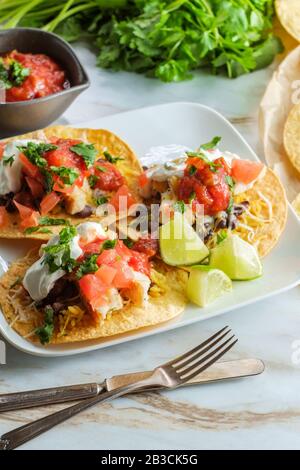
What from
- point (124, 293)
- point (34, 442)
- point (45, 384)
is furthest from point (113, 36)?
point (34, 442)

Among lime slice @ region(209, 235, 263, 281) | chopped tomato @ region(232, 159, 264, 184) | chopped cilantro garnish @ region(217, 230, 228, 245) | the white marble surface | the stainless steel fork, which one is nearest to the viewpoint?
the stainless steel fork

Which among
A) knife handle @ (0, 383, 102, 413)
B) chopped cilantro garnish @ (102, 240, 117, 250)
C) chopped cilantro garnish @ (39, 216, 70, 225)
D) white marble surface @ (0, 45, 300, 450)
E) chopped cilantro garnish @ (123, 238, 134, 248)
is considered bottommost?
white marble surface @ (0, 45, 300, 450)

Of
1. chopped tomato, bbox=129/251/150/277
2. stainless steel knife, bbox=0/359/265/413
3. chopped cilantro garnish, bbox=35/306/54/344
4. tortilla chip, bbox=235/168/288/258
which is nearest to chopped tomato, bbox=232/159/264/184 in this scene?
tortilla chip, bbox=235/168/288/258

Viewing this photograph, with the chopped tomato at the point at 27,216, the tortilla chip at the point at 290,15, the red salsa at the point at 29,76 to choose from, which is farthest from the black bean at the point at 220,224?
the tortilla chip at the point at 290,15

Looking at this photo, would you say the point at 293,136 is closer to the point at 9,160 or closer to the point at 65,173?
the point at 65,173

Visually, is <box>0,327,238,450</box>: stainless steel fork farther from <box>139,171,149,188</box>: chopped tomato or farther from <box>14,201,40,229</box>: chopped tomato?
<box>14,201,40,229</box>: chopped tomato

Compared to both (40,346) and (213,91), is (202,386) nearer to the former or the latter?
(40,346)

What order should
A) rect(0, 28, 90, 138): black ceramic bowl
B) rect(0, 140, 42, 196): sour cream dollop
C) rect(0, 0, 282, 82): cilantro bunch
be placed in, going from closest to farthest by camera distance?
rect(0, 140, 42, 196): sour cream dollop < rect(0, 28, 90, 138): black ceramic bowl < rect(0, 0, 282, 82): cilantro bunch
